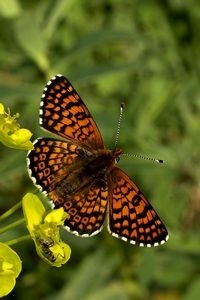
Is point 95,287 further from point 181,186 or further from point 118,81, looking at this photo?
point 118,81

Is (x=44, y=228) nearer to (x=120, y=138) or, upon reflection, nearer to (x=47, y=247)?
(x=47, y=247)

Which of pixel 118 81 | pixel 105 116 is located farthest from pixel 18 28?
pixel 118 81

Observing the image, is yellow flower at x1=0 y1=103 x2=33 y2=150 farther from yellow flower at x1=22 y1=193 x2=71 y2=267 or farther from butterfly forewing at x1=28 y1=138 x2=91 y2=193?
yellow flower at x1=22 y1=193 x2=71 y2=267

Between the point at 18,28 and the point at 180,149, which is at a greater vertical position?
the point at 18,28

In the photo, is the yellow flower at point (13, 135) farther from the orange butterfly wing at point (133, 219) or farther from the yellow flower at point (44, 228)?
the orange butterfly wing at point (133, 219)

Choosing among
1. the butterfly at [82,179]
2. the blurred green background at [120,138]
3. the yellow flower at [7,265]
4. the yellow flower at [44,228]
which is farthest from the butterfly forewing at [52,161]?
the blurred green background at [120,138]

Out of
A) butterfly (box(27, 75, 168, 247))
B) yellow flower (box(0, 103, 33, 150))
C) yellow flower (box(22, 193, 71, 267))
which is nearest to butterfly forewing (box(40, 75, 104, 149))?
butterfly (box(27, 75, 168, 247))
